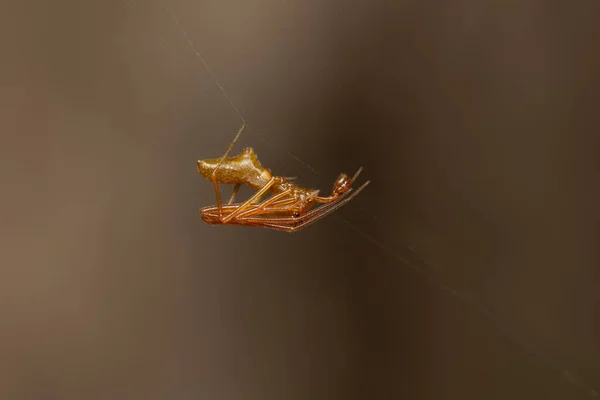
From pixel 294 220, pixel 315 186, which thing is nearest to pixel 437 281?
pixel 315 186

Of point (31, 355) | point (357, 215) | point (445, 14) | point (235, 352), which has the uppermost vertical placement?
point (445, 14)

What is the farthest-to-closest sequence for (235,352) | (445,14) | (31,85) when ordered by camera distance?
(235,352) → (31,85) → (445,14)

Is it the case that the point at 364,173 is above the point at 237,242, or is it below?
above

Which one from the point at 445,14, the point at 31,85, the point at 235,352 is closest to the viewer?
the point at 445,14

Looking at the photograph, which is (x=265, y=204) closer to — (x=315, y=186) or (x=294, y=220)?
(x=294, y=220)

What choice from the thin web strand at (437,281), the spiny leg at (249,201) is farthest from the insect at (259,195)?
the thin web strand at (437,281)

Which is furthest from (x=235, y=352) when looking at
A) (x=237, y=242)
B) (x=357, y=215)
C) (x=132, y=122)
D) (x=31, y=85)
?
(x=31, y=85)

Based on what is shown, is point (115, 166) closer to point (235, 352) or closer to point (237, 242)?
point (237, 242)
